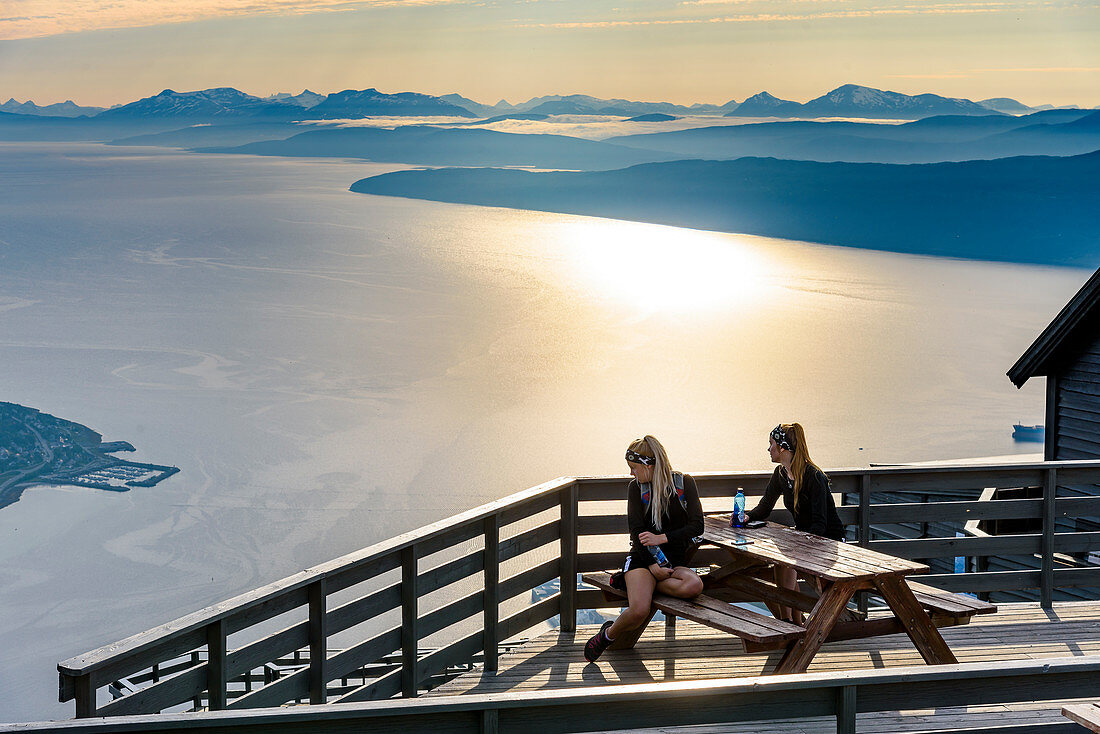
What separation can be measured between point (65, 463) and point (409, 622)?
130m

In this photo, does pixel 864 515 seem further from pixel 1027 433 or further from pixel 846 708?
pixel 1027 433

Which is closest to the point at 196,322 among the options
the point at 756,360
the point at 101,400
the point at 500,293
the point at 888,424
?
the point at 101,400

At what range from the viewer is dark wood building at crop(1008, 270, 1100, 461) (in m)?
14.2

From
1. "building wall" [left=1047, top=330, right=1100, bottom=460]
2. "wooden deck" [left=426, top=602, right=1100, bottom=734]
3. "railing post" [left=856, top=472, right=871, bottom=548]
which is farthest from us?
"building wall" [left=1047, top=330, right=1100, bottom=460]

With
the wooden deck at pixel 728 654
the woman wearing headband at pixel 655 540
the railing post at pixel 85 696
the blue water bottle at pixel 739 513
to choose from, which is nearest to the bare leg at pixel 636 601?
the woman wearing headband at pixel 655 540

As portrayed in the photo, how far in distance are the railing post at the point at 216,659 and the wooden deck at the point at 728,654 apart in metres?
1.71

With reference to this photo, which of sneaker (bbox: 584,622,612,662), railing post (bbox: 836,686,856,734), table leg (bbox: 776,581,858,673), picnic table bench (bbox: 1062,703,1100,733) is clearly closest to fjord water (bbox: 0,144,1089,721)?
sneaker (bbox: 584,622,612,662)

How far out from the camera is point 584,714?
283 centimetres

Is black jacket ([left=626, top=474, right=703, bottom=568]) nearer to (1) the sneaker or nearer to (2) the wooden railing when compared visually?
(2) the wooden railing

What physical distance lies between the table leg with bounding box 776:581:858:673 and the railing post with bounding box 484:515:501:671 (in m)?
1.57

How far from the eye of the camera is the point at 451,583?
6.24m

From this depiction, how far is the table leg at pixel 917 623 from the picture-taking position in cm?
554

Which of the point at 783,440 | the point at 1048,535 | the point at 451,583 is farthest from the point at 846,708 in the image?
the point at 1048,535

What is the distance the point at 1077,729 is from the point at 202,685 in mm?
3187
